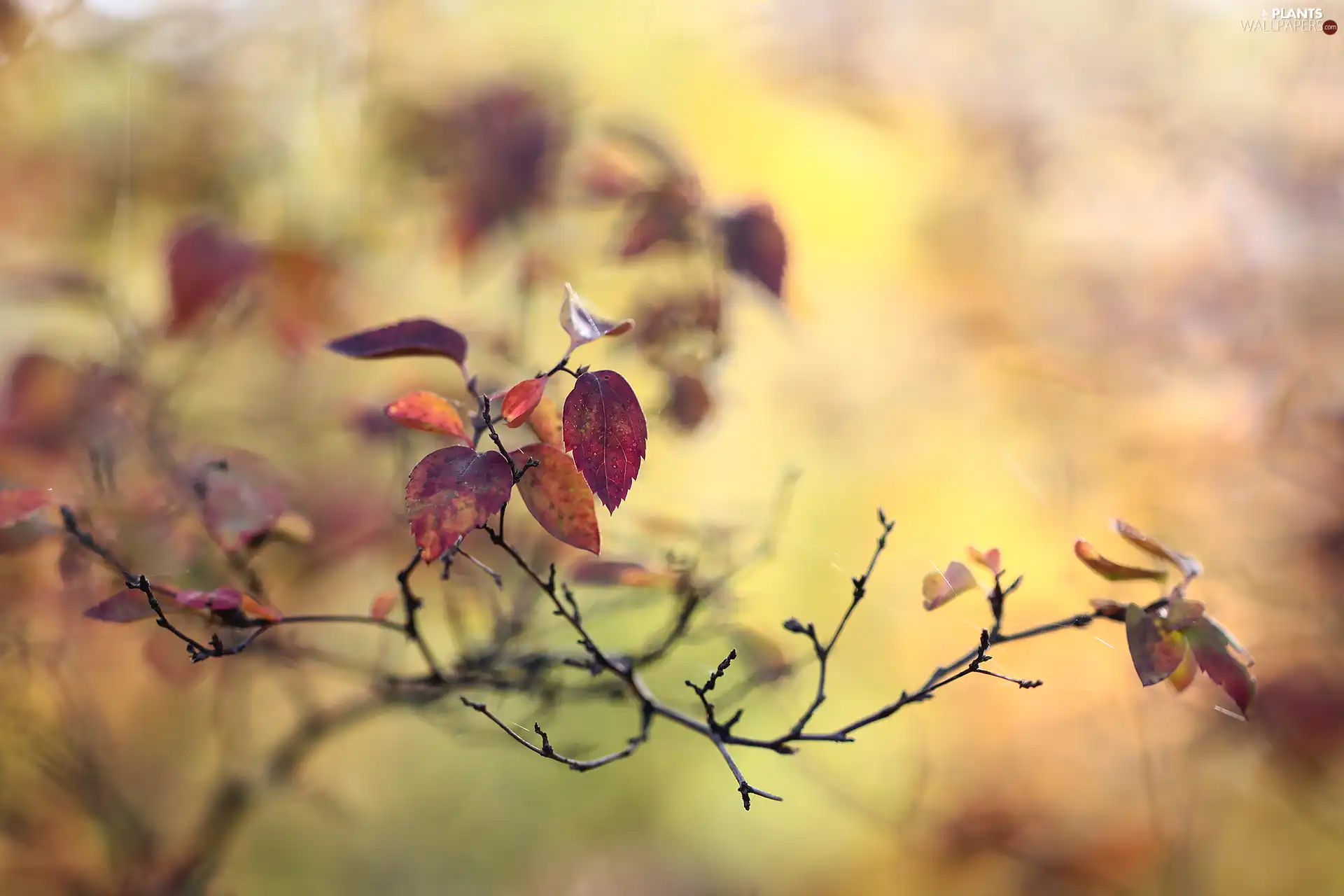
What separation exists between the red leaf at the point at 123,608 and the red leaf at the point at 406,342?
226 mm

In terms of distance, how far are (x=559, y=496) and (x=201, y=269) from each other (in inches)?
23.9

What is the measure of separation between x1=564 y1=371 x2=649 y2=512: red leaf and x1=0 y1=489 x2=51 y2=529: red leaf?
39 cm

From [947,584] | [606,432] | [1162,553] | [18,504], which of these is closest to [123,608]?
[18,504]

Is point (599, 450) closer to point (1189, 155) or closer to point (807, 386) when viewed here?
point (807, 386)

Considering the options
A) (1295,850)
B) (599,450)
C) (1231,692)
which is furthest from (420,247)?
(1295,850)

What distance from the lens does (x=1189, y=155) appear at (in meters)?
1.24

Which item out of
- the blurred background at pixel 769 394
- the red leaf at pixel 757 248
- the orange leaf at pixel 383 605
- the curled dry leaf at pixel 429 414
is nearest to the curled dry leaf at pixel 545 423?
the curled dry leaf at pixel 429 414

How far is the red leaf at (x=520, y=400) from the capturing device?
15.9 inches

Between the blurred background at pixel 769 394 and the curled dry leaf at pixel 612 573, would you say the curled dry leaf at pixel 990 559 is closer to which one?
the curled dry leaf at pixel 612 573

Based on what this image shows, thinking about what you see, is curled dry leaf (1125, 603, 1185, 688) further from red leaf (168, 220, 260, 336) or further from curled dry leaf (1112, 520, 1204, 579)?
red leaf (168, 220, 260, 336)

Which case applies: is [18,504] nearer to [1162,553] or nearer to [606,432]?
[606,432]

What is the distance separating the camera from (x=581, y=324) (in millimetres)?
384

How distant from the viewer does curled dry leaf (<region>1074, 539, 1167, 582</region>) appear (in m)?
0.47

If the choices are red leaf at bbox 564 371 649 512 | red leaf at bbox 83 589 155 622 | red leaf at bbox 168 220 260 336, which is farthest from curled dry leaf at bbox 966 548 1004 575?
red leaf at bbox 168 220 260 336
